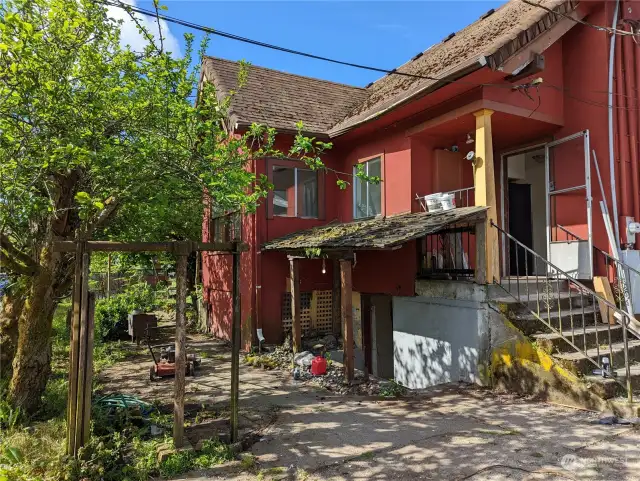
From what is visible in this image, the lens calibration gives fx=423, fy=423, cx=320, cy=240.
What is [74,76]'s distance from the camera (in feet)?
18.6

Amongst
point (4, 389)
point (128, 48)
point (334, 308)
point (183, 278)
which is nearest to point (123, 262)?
point (334, 308)

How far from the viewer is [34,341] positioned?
597 centimetres

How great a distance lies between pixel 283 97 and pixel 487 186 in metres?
7.59

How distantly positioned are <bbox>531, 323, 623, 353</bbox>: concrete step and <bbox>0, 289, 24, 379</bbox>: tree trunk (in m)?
8.19

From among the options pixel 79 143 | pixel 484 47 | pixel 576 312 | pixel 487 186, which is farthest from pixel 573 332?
pixel 79 143

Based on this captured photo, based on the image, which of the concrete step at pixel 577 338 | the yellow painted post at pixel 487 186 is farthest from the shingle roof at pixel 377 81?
the concrete step at pixel 577 338

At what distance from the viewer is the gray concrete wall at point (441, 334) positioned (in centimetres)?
711

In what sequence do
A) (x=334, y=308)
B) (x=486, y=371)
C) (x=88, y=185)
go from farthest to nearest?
(x=334, y=308), (x=486, y=371), (x=88, y=185)

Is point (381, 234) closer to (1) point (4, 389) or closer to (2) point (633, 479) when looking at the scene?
(2) point (633, 479)

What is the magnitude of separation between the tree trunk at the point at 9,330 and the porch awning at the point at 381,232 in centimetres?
506

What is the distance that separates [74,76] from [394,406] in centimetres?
645

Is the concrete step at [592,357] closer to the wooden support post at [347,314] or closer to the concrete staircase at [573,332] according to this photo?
the concrete staircase at [573,332]

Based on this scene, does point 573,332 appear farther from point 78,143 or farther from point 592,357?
point 78,143

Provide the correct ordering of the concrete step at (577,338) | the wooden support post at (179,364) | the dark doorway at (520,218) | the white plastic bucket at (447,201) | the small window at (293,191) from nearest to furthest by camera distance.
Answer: the wooden support post at (179,364) < the concrete step at (577,338) < the white plastic bucket at (447,201) < the dark doorway at (520,218) < the small window at (293,191)
